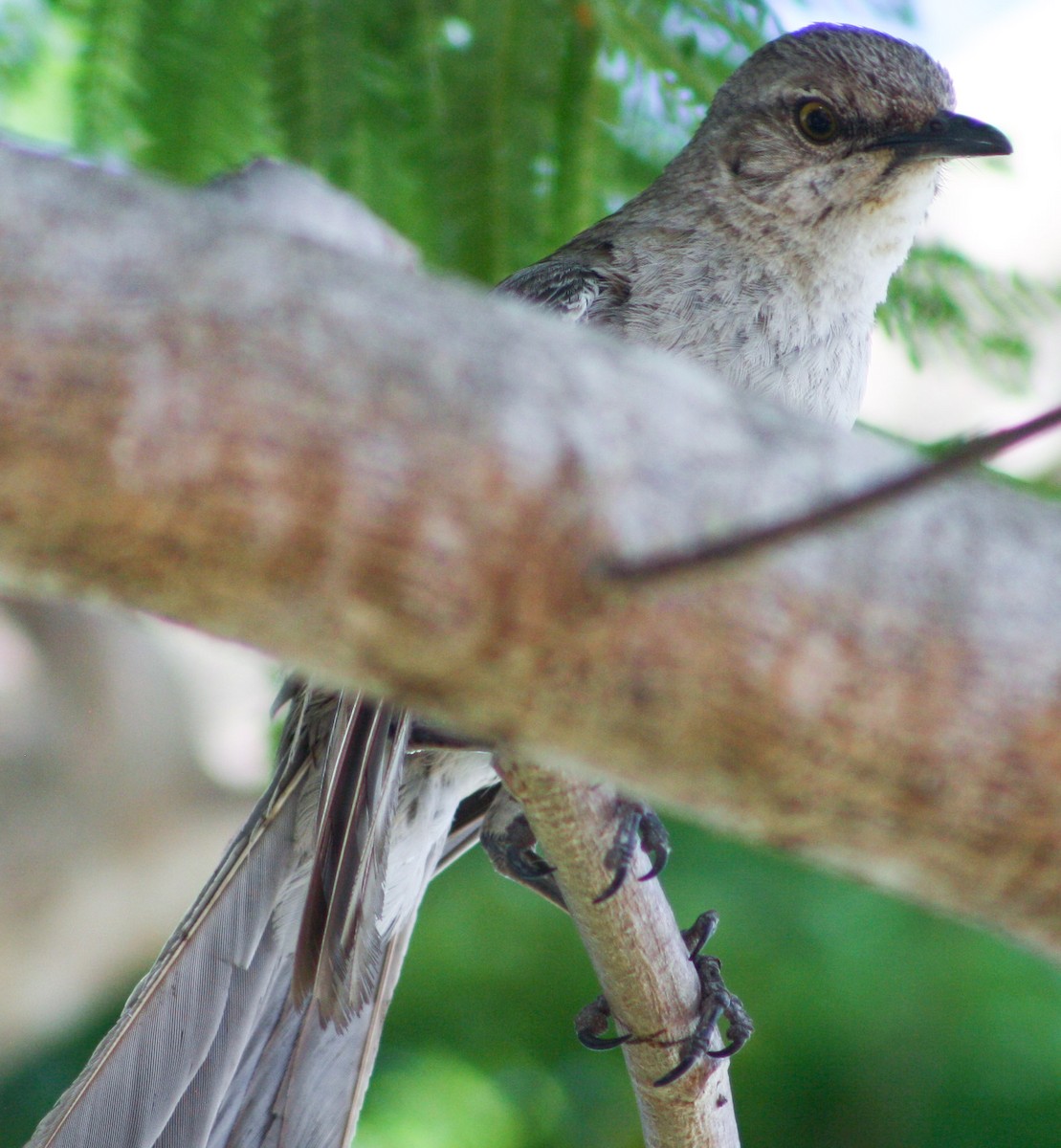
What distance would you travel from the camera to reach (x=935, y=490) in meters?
0.89

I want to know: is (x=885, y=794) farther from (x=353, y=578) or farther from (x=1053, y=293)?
(x=1053, y=293)

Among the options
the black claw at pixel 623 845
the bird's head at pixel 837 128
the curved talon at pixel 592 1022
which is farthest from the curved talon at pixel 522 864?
the bird's head at pixel 837 128

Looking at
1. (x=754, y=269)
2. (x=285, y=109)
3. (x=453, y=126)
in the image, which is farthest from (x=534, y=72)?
(x=754, y=269)

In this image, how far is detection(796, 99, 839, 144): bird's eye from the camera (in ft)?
9.32

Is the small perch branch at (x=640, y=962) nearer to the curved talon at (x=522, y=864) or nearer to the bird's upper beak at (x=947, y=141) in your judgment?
the curved talon at (x=522, y=864)

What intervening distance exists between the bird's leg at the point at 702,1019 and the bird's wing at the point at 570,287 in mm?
1205

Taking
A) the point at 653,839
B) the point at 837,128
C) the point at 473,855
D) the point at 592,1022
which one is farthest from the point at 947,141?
the point at 473,855

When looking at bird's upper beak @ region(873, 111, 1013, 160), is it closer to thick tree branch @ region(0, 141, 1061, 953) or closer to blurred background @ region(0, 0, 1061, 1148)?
blurred background @ region(0, 0, 1061, 1148)

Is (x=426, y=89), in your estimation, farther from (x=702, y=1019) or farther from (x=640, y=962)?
(x=702, y=1019)

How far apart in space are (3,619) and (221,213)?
5900 millimetres

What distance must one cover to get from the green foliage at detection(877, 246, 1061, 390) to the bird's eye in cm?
46

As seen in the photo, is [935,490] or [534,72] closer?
[935,490]

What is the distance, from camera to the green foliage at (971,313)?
243cm

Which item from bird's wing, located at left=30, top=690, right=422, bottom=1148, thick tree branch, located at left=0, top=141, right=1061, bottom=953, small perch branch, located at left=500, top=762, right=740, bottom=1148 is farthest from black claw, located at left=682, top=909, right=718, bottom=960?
thick tree branch, located at left=0, top=141, right=1061, bottom=953
